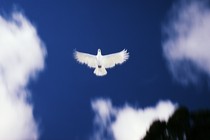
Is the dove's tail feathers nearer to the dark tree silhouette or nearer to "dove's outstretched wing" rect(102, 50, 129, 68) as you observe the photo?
"dove's outstretched wing" rect(102, 50, 129, 68)

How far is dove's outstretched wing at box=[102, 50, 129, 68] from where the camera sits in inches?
803

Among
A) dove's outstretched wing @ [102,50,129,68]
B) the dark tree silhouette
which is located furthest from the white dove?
the dark tree silhouette

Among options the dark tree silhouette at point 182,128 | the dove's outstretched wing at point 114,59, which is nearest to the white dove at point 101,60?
the dove's outstretched wing at point 114,59

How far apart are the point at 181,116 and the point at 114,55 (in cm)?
201

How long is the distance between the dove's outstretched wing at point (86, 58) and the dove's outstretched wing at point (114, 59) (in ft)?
0.77

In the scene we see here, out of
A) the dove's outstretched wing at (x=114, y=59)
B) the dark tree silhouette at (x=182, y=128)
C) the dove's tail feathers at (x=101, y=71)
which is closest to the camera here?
the dark tree silhouette at (x=182, y=128)

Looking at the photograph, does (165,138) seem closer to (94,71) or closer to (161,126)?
(161,126)

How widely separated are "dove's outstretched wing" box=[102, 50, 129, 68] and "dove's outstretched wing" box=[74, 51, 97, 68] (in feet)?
0.77

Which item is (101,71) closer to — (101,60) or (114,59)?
(101,60)

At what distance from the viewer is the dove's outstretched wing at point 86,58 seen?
20531mm

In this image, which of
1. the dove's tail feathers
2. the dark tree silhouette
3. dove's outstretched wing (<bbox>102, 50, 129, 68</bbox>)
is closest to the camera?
the dark tree silhouette

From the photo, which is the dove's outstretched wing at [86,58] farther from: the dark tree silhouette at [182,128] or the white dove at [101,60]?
the dark tree silhouette at [182,128]

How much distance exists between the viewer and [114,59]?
20.5 m

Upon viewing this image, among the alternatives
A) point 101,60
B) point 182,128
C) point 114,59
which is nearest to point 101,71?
point 101,60
